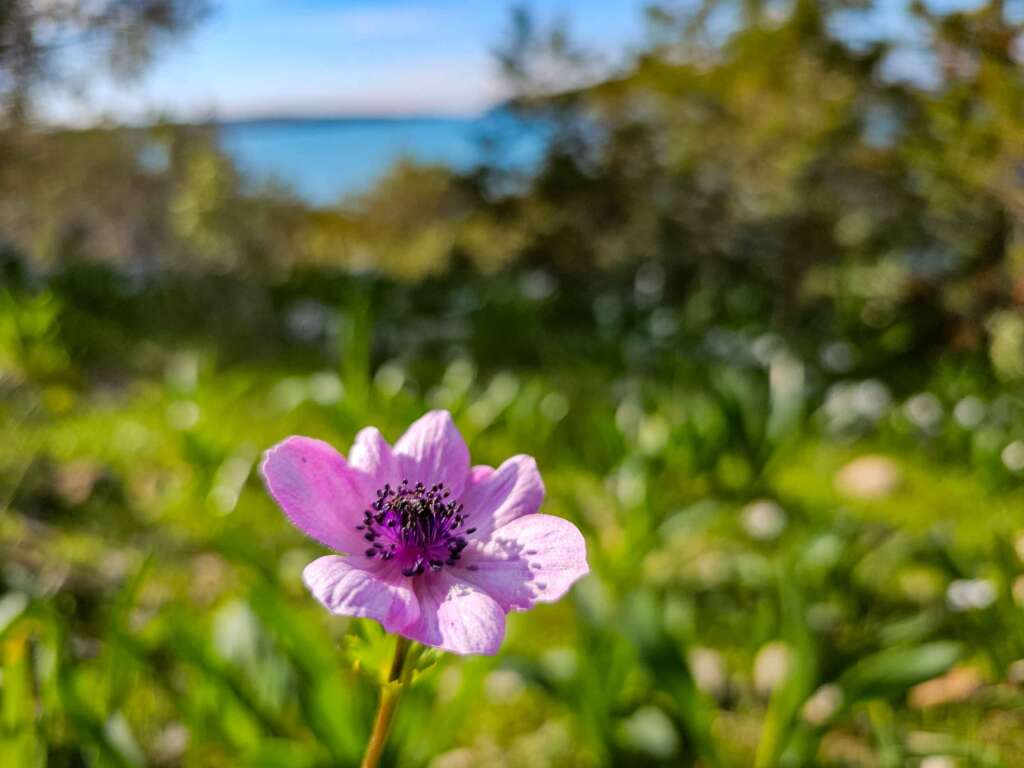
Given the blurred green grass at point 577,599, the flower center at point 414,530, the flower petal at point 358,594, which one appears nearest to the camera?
the flower petal at point 358,594

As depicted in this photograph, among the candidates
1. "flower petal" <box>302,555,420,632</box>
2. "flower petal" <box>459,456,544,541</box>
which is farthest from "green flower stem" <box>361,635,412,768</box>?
"flower petal" <box>459,456,544,541</box>

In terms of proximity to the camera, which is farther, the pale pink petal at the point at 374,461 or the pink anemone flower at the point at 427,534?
the pale pink petal at the point at 374,461

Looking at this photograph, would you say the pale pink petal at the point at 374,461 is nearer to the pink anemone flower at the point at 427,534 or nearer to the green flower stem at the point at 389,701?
the pink anemone flower at the point at 427,534

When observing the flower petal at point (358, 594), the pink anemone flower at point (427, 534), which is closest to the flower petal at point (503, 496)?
the pink anemone flower at point (427, 534)

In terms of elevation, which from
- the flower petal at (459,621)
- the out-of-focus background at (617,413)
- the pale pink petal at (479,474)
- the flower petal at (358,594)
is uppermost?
the flower petal at (358,594)

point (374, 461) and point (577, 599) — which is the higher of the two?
point (374, 461)

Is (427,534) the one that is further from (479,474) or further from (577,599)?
(577,599)

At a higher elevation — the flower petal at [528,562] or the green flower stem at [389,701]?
the flower petal at [528,562]

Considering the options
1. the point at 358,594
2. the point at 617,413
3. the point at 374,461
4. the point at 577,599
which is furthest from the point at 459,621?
the point at 617,413
